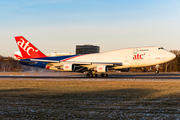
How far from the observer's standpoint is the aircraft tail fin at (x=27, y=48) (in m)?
43.7

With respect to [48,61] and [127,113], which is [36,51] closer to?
[48,61]

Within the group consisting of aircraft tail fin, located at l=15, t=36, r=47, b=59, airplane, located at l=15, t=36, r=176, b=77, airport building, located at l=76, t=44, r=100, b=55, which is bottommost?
airplane, located at l=15, t=36, r=176, b=77

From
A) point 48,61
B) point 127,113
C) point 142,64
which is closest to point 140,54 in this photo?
point 142,64

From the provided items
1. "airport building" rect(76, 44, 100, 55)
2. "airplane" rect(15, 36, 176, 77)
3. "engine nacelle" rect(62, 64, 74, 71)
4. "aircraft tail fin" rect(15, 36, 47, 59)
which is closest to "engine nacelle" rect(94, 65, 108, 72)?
"airplane" rect(15, 36, 176, 77)

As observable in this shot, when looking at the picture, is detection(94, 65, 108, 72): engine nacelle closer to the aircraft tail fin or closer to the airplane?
the airplane

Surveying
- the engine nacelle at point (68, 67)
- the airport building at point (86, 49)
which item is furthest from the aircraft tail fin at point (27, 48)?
the airport building at point (86, 49)

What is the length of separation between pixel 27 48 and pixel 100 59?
51.4 ft

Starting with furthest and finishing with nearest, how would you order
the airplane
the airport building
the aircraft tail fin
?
the airport building < the aircraft tail fin < the airplane

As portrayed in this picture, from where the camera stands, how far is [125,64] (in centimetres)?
3647

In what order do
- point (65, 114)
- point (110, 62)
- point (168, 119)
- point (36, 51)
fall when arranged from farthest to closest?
point (36, 51)
point (110, 62)
point (65, 114)
point (168, 119)

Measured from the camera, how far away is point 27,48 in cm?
4375

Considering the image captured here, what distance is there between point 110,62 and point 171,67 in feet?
197

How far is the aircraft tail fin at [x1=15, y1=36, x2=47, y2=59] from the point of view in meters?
43.7

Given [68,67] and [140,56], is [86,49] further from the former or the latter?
[140,56]
